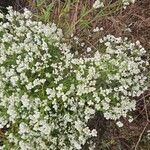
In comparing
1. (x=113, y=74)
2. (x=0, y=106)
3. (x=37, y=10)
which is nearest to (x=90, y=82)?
(x=113, y=74)

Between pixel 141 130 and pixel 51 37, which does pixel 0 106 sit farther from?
pixel 141 130

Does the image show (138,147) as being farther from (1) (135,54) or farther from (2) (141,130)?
(1) (135,54)

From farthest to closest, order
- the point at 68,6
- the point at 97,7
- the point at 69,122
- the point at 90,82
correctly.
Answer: the point at 68,6 < the point at 97,7 < the point at 69,122 < the point at 90,82

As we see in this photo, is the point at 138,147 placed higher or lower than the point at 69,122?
lower

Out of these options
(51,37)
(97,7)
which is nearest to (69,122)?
(51,37)

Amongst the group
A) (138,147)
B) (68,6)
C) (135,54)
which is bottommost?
(138,147)

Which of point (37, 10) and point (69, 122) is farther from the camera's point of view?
point (37, 10)

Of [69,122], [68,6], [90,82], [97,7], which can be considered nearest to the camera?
[90,82]
